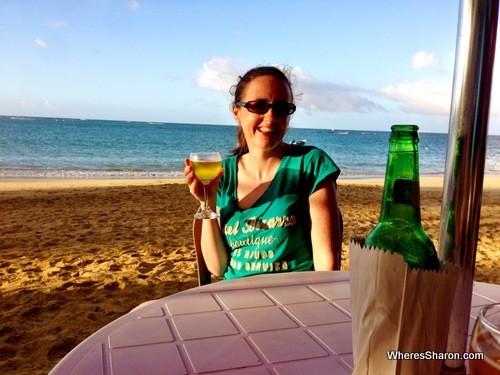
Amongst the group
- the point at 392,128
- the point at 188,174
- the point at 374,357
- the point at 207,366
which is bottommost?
the point at 207,366

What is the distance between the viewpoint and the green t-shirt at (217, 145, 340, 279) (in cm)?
194

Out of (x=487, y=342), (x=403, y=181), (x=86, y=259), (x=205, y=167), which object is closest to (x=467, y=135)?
(x=403, y=181)

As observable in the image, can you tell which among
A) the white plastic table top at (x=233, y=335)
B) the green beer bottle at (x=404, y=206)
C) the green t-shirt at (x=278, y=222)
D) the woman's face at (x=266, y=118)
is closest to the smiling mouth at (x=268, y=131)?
the woman's face at (x=266, y=118)

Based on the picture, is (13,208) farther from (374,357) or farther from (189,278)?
(374,357)

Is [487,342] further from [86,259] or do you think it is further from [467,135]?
[86,259]

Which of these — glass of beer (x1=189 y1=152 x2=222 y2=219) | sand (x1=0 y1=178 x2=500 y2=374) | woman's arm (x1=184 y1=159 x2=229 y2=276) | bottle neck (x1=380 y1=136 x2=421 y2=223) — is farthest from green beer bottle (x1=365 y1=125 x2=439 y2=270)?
sand (x1=0 y1=178 x2=500 y2=374)

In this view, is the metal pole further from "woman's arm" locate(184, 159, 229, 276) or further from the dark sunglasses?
the dark sunglasses

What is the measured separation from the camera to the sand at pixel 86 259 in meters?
3.36

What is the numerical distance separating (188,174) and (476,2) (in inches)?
57.5

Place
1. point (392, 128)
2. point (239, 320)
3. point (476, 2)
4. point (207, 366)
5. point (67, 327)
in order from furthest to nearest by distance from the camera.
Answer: point (67, 327), point (239, 320), point (207, 366), point (392, 128), point (476, 2)

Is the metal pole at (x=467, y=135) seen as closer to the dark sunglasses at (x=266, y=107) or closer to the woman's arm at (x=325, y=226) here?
the woman's arm at (x=325, y=226)

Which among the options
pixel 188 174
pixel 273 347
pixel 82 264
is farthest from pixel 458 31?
pixel 82 264

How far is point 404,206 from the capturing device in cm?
66

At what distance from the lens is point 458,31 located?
556mm
